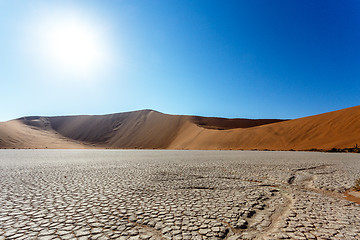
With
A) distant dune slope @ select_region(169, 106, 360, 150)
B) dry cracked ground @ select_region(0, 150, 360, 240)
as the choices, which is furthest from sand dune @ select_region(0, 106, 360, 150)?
dry cracked ground @ select_region(0, 150, 360, 240)

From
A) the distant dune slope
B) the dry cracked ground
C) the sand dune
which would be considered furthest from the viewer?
the sand dune

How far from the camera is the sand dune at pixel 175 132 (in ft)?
80.1

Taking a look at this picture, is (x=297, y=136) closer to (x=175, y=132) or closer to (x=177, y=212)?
(x=175, y=132)

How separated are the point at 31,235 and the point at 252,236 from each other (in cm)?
270

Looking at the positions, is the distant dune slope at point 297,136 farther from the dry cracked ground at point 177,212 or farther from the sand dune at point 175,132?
the dry cracked ground at point 177,212

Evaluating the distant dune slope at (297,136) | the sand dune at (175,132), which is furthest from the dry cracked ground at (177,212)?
the sand dune at (175,132)

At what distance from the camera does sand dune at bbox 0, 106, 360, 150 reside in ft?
80.1

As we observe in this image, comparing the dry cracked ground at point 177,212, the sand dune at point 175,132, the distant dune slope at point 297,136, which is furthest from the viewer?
the sand dune at point 175,132

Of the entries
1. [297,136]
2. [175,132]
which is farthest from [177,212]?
[175,132]

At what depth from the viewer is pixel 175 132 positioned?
43438mm

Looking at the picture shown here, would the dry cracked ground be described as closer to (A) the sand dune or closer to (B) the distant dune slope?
(B) the distant dune slope

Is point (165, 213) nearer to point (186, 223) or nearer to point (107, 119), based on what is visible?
point (186, 223)

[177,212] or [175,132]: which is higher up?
[175,132]

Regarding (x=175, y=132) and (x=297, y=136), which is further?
(x=175, y=132)
